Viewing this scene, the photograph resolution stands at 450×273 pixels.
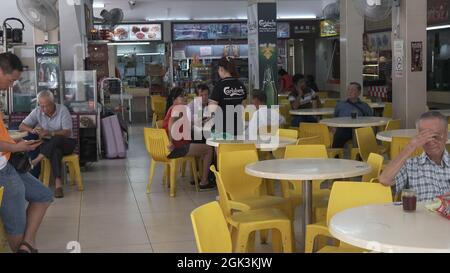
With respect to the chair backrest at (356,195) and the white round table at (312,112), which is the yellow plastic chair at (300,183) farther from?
the white round table at (312,112)

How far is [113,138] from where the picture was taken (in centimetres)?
1009

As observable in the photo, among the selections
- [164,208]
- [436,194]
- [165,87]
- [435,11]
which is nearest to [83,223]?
[164,208]

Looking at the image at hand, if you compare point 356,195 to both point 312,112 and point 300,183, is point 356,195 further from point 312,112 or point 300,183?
point 312,112

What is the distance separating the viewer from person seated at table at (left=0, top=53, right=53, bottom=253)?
4.35 meters

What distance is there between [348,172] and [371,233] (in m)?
1.49

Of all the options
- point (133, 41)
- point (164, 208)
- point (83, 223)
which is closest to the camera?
point (83, 223)

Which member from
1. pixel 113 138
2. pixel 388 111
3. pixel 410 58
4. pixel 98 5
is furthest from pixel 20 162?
pixel 98 5

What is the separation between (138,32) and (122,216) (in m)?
11.4

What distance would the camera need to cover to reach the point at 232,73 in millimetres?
6852

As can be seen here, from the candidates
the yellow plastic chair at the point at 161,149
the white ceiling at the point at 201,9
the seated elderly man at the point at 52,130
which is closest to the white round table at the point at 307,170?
the yellow plastic chair at the point at 161,149

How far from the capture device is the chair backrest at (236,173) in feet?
16.1

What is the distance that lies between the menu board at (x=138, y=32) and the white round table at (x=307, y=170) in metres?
12.8

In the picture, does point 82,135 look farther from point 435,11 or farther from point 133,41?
point 133,41
